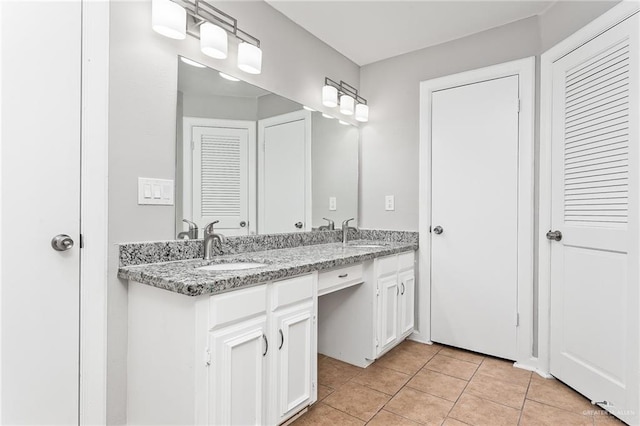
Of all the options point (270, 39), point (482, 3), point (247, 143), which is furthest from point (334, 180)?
point (482, 3)

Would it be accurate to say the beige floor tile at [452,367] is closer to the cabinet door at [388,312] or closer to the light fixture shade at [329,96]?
the cabinet door at [388,312]

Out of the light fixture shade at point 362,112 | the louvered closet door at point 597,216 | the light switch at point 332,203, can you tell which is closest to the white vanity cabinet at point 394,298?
the light switch at point 332,203

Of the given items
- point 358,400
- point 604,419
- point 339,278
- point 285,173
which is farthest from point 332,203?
point 604,419

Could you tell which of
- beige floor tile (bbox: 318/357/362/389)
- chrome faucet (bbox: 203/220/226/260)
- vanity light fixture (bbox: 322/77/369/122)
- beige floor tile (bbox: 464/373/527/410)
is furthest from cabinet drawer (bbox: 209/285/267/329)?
vanity light fixture (bbox: 322/77/369/122)

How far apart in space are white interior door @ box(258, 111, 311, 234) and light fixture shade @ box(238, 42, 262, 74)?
32 cm

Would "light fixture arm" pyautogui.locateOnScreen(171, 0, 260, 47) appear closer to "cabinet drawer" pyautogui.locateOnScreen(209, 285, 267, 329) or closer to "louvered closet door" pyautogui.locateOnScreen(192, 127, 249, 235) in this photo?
"louvered closet door" pyautogui.locateOnScreen(192, 127, 249, 235)

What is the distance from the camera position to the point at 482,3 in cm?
222

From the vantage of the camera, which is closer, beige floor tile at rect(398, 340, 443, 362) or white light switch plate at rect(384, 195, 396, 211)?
beige floor tile at rect(398, 340, 443, 362)

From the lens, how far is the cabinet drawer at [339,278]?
1.87 meters

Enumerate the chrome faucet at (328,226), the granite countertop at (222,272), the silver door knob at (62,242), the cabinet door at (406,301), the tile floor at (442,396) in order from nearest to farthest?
the granite countertop at (222,272), the silver door knob at (62,242), the tile floor at (442,396), the cabinet door at (406,301), the chrome faucet at (328,226)

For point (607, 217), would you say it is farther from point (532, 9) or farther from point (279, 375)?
point (279, 375)

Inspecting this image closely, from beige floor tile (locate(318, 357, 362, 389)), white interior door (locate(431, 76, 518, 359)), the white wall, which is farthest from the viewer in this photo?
white interior door (locate(431, 76, 518, 359))

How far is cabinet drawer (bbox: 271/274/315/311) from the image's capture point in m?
1.49

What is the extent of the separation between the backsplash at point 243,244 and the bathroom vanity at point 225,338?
5cm
